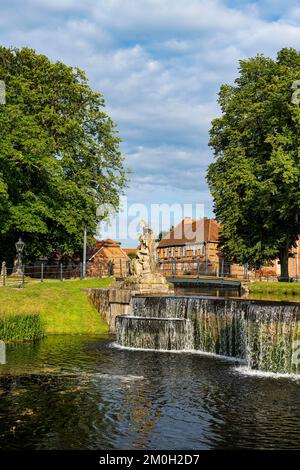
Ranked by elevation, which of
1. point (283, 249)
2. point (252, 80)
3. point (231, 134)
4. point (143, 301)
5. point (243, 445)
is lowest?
point (243, 445)

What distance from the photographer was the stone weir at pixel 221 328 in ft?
64.6

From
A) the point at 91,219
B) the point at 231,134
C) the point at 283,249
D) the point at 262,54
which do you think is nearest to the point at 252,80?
the point at 262,54

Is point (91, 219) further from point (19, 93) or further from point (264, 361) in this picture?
point (264, 361)

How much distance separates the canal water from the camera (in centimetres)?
1108

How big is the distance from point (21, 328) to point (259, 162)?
26.6m

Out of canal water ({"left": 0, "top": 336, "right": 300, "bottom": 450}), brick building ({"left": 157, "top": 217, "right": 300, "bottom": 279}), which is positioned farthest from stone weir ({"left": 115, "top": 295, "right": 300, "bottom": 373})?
brick building ({"left": 157, "top": 217, "right": 300, "bottom": 279})

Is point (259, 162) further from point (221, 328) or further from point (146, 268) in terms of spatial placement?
point (221, 328)

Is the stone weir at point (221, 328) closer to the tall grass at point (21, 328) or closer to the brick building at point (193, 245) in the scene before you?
the tall grass at point (21, 328)

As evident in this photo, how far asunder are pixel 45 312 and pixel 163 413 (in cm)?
1600

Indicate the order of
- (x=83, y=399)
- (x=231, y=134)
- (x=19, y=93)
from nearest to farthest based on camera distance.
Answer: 1. (x=83, y=399)
2. (x=19, y=93)
3. (x=231, y=134)

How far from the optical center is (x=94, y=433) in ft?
37.4

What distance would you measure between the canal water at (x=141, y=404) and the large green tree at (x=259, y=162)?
2092 centimetres

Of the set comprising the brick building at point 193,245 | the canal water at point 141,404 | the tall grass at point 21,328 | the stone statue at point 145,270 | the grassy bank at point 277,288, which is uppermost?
the brick building at point 193,245

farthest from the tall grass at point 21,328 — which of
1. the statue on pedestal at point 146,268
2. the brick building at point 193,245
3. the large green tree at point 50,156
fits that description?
the brick building at point 193,245
